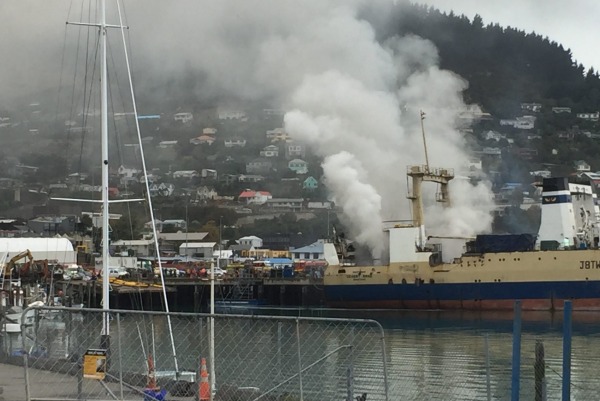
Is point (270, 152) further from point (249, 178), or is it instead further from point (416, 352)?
point (416, 352)

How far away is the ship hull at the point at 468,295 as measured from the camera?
152 feet

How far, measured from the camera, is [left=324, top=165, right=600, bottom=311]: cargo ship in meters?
46.6

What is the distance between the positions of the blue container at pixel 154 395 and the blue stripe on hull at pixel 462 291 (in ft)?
123

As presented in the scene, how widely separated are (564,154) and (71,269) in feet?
348

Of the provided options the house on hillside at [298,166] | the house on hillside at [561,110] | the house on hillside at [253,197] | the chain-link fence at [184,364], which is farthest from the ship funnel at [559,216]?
the house on hillside at [561,110]

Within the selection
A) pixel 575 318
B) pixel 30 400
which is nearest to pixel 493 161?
pixel 575 318

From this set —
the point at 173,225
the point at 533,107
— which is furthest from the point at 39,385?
the point at 533,107

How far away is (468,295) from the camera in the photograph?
49.7 m

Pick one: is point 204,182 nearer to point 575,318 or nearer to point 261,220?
point 261,220

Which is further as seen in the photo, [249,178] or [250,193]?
[249,178]

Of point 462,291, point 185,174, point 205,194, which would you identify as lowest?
point 462,291

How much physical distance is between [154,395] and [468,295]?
40.2 metres

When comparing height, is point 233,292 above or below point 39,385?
below

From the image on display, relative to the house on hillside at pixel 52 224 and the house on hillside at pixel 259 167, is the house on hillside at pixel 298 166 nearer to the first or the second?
the house on hillside at pixel 259 167
